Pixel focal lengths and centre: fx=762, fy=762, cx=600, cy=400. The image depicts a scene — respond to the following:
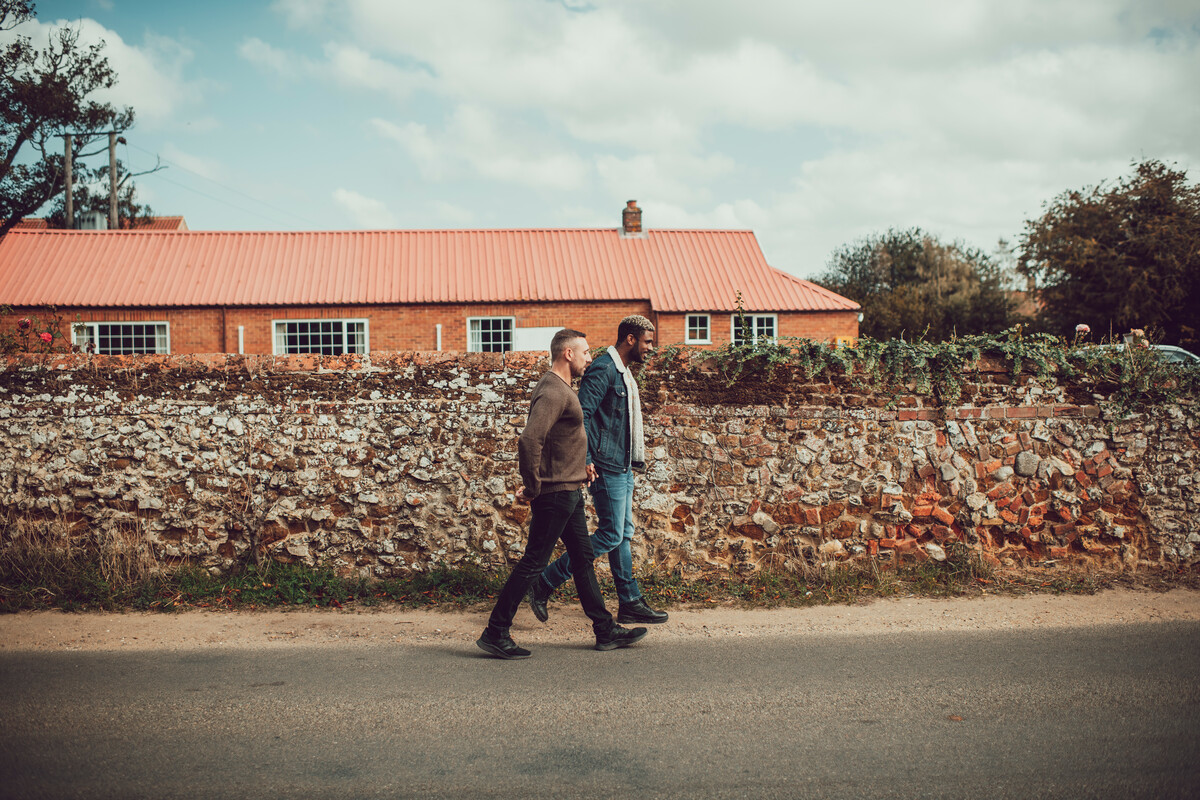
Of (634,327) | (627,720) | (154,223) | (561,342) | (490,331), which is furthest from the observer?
(154,223)

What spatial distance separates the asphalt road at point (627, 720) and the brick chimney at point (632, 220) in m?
23.6

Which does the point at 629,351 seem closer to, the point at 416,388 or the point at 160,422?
the point at 416,388

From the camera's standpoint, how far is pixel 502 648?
4.60 metres

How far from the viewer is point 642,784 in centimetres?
304

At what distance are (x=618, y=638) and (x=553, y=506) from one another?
0.95 m

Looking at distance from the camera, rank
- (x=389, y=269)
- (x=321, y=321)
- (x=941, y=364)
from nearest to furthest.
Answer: (x=941, y=364)
(x=321, y=321)
(x=389, y=269)

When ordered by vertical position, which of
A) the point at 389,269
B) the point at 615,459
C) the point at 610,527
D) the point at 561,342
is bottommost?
the point at 610,527

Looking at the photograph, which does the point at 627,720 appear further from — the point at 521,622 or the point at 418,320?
the point at 418,320

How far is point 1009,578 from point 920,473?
109 centimetres

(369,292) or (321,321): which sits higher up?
(369,292)

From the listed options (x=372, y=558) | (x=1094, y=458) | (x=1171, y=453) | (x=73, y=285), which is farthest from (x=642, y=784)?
(x=73, y=285)

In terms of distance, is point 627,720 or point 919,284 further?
point 919,284

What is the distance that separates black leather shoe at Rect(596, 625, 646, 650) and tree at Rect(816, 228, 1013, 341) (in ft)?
101

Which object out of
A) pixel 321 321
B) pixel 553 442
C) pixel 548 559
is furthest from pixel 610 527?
pixel 321 321
